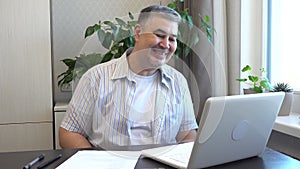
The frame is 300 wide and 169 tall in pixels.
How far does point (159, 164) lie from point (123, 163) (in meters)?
0.10

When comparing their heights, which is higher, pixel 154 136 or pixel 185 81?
pixel 185 81

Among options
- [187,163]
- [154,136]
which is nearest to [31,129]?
[154,136]

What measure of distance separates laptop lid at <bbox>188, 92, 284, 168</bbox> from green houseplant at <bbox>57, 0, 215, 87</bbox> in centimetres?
59

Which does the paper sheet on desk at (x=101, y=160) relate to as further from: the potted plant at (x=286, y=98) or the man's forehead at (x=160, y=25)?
the potted plant at (x=286, y=98)

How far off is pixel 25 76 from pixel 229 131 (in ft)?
5.48

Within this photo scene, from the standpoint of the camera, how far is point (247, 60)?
223 centimetres

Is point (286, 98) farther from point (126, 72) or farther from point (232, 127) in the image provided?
point (232, 127)

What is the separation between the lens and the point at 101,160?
3.35 feet

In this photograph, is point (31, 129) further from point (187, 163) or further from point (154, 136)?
point (187, 163)

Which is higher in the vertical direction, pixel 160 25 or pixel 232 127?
pixel 160 25

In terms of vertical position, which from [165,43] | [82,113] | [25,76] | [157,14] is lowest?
[82,113]

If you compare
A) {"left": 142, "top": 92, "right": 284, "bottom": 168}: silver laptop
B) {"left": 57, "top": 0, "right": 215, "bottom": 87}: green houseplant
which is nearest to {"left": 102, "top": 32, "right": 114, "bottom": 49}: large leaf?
{"left": 57, "top": 0, "right": 215, "bottom": 87}: green houseplant

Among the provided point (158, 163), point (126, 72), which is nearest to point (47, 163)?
point (158, 163)

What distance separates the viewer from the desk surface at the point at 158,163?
0.99 m
